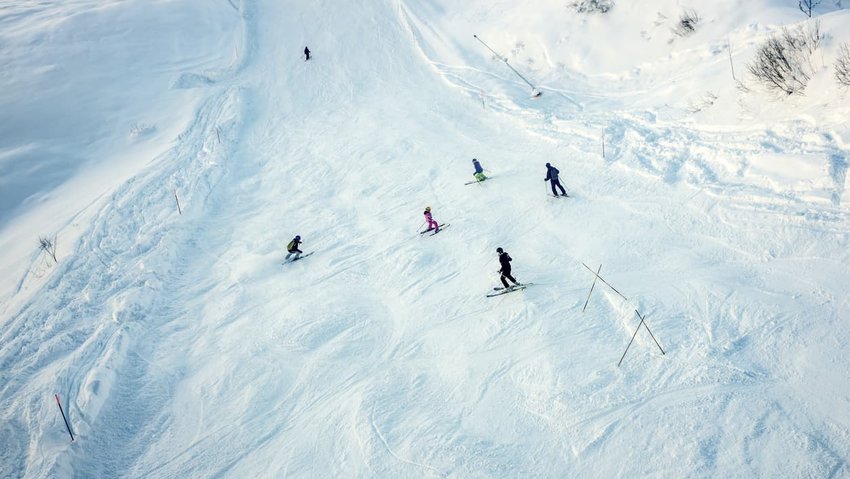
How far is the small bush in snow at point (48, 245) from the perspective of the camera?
54.0 ft

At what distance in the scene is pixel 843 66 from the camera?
1295 cm

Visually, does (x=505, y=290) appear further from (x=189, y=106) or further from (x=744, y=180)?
(x=189, y=106)

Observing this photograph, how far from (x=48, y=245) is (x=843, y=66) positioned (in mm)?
25627

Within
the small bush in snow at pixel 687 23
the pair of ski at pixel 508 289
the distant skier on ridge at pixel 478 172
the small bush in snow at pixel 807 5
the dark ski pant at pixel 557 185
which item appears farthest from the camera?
the small bush in snow at pixel 687 23

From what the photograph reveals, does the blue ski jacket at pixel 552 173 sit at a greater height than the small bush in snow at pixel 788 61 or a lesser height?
lesser

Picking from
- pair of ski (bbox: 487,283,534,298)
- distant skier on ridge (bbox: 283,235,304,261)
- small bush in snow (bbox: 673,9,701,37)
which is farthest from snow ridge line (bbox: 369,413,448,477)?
small bush in snow (bbox: 673,9,701,37)

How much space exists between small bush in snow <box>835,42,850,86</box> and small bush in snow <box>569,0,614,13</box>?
1151 centimetres

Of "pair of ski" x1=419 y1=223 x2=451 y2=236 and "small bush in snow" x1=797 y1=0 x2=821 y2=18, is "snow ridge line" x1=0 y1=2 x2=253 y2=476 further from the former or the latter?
"small bush in snow" x1=797 y1=0 x2=821 y2=18

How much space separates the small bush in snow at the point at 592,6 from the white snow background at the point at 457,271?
1.35 feet

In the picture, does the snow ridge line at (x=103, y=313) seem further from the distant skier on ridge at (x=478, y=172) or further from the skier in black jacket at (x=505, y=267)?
the distant skier on ridge at (x=478, y=172)

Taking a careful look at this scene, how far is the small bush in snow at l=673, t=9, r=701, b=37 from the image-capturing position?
64.6 feet

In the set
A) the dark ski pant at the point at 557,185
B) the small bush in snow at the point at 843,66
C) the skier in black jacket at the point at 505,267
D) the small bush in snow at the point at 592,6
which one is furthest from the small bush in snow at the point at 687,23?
the skier in black jacket at the point at 505,267

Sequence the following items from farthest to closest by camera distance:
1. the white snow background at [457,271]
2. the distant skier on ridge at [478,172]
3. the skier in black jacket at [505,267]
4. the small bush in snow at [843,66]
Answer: the distant skier on ridge at [478,172], the small bush in snow at [843,66], the skier in black jacket at [505,267], the white snow background at [457,271]

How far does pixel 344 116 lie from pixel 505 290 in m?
14.9
